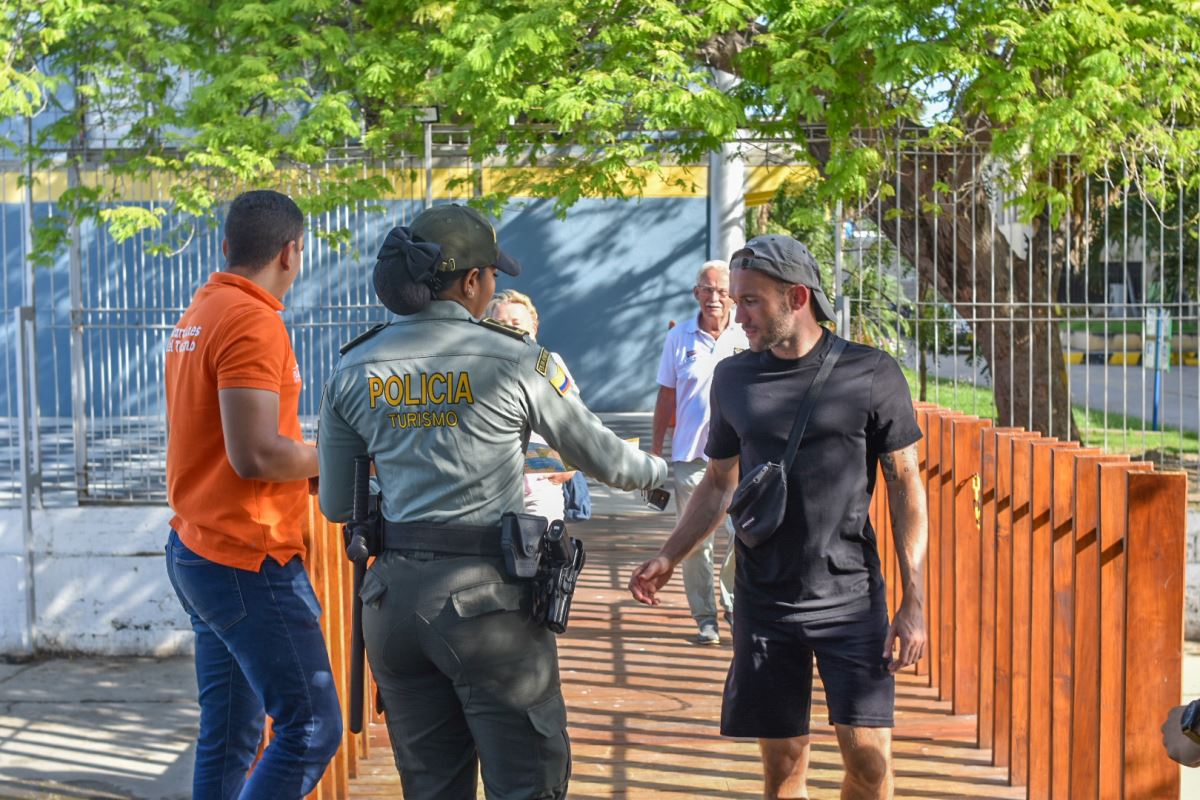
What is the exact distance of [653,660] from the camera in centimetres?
748

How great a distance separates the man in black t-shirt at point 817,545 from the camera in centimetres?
396

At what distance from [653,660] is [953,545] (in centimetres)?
192

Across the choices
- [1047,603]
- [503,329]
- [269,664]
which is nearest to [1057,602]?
[1047,603]

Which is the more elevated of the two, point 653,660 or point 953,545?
point 953,545

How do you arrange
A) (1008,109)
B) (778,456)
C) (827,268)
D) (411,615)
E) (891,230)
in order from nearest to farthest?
1. (411,615)
2. (778,456)
3. (1008,109)
4. (891,230)
5. (827,268)

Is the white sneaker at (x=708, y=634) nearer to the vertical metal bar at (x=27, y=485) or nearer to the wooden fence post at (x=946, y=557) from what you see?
the wooden fence post at (x=946, y=557)

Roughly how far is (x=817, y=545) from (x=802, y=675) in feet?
1.29

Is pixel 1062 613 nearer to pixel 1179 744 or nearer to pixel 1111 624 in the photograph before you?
pixel 1111 624

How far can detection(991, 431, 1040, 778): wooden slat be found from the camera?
205 inches

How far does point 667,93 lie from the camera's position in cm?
1000

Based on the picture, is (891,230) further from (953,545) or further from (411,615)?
(411,615)

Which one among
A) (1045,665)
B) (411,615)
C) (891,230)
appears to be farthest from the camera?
(891,230)

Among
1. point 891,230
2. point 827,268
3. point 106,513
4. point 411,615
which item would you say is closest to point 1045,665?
point 411,615

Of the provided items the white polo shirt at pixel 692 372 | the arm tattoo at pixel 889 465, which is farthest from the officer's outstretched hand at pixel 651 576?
the white polo shirt at pixel 692 372
